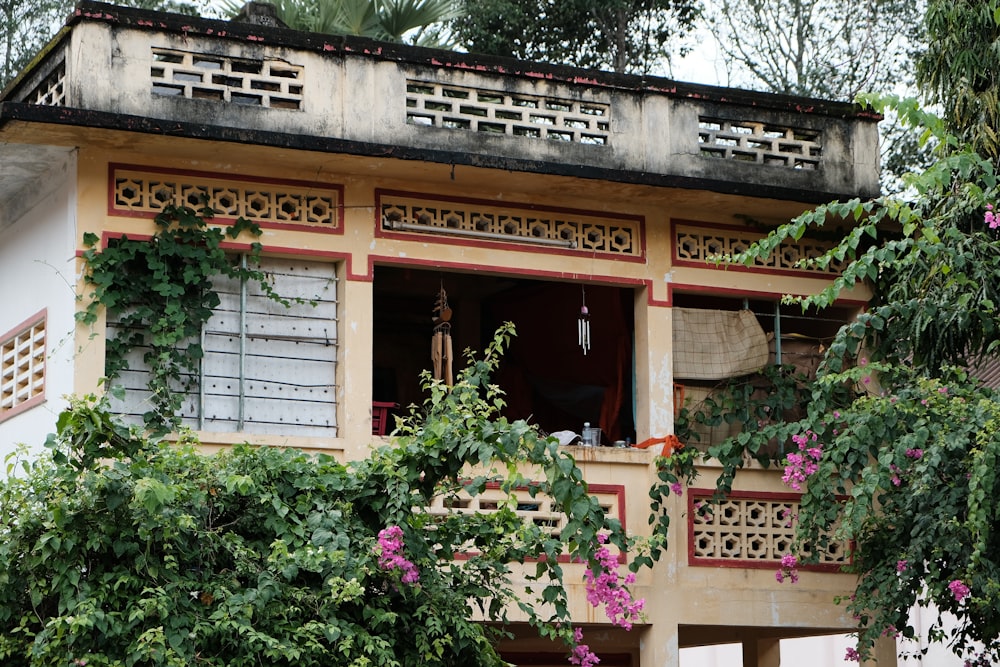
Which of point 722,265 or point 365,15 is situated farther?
point 365,15

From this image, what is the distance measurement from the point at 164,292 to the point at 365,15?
9.93m

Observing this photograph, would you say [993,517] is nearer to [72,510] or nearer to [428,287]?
[72,510]

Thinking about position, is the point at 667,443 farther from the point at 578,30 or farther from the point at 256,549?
the point at 578,30

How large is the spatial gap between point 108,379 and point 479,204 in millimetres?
3386

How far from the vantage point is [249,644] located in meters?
9.66

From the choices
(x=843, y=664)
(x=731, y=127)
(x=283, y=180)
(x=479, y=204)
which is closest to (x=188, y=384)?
(x=283, y=180)

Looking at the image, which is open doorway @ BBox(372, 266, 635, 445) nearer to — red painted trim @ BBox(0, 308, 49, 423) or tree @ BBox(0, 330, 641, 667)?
red painted trim @ BBox(0, 308, 49, 423)

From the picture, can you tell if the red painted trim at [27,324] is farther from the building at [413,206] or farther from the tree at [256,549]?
the tree at [256,549]

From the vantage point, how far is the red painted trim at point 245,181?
40.3 feet

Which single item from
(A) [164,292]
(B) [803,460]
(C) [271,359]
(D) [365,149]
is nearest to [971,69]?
(B) [803,460]

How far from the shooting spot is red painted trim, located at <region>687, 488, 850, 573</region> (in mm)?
13579

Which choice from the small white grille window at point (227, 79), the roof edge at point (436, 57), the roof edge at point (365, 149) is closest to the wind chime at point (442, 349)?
the roof edge at point (365, 149)

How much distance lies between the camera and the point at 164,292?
40.0 feet

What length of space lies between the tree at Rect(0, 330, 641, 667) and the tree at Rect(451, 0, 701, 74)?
14582 mm
